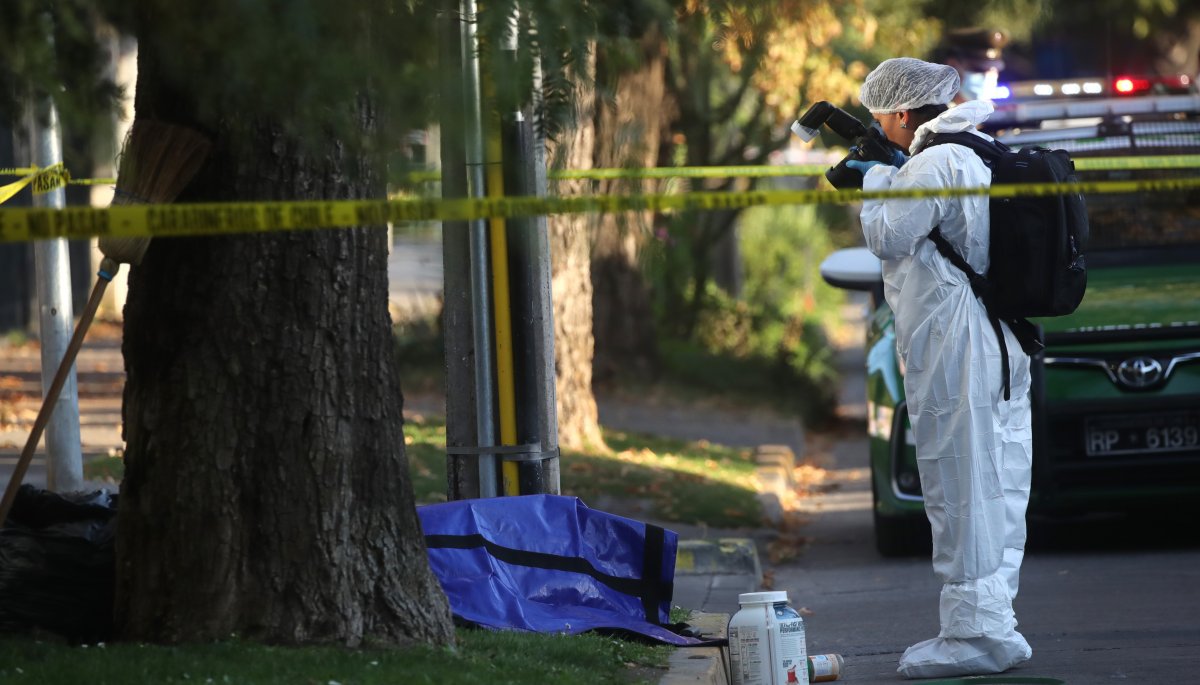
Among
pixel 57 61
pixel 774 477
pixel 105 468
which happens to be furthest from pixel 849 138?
pixel 774 477

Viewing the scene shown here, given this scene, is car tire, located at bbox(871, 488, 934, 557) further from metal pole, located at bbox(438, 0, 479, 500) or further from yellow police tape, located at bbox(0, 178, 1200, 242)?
yellow police tape, located at bbox(0, 178, 1200, 242)

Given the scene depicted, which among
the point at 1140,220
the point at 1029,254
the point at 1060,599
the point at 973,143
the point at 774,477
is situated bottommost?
the point at 774,477

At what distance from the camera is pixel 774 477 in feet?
35.3

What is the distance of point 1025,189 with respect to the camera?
4324 mm

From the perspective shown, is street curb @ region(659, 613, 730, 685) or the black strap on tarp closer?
street curb @ region(659, 613, 730, 685)

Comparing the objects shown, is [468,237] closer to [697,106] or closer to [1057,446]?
Result: [1057,446]

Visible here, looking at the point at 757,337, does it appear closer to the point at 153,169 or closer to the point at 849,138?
the point at 849,138

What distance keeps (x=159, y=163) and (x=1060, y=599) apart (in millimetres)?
3992

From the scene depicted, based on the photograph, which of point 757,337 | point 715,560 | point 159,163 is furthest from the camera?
point 757,337

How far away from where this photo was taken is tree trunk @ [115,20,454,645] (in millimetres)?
4230

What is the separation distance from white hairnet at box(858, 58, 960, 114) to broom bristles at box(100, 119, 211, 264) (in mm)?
2299

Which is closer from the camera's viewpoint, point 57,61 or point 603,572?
point 57,61

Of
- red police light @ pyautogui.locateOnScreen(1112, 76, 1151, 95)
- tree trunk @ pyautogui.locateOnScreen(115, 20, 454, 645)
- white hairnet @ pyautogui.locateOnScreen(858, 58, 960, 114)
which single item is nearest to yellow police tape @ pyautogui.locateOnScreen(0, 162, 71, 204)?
tree trunk @ pyautogui.locateOnScreen(115, 20, 454, 645)

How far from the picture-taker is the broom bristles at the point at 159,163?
4.16m
